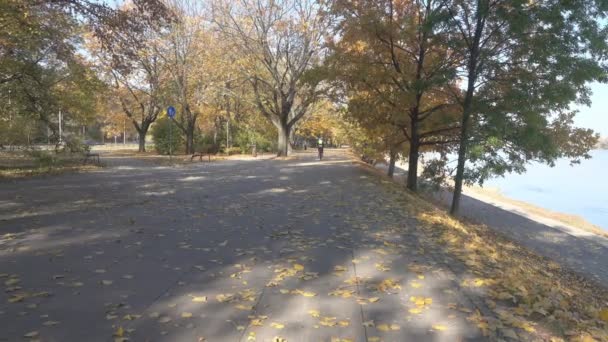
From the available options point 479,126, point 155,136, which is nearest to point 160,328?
point 479,126

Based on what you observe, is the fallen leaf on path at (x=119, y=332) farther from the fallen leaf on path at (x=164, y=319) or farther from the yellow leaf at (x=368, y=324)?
the yellow leaf at (x=368, y=324)

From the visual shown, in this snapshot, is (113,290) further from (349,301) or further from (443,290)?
(443,290)

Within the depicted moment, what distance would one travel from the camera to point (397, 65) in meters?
17.0

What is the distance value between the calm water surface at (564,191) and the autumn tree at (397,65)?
34.2 ft

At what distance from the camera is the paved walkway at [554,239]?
524 inches

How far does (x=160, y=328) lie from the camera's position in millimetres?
3654

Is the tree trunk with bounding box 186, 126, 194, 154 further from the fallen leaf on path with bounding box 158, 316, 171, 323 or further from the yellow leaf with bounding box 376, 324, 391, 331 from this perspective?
the yellow leaf with bounding box 376, 324, 391, 331

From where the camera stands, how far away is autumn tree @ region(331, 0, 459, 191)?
15992 mm

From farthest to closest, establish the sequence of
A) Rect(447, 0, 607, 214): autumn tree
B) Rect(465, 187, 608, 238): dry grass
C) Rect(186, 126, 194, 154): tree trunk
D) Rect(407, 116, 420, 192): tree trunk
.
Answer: Rect(186, 126, 194, 154): tree trunk → Rect(465, 187, 608, 238): dry grass → Rect(407, 116, 420, 192): tree trunk → Rect(447, 0, 607, 214): autumn tree

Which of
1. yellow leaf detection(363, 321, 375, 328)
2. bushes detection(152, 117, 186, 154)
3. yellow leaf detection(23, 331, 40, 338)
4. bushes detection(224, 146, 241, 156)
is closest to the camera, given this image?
yellow leaf detection(23, 331, 40, 338)

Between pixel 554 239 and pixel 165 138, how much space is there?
29.8 m

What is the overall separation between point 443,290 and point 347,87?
1513cm

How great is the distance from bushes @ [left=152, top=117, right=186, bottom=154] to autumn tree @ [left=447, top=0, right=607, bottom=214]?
27.7m

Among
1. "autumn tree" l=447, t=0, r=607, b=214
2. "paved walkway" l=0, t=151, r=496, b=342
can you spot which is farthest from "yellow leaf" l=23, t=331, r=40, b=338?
"autumn tree" l=447, t=0, r=607, b=214
